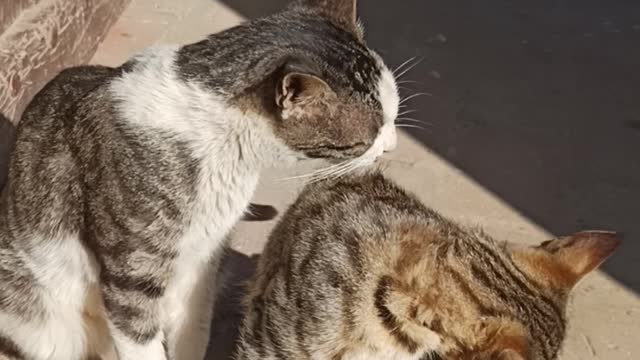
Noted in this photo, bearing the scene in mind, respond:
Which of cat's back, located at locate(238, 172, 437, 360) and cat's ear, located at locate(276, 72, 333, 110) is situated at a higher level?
cat's ear, located at locate(276, 72, 333, 110)

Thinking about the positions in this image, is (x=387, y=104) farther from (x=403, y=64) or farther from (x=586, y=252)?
(x=403, y=64)

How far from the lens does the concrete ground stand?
4.01 metres

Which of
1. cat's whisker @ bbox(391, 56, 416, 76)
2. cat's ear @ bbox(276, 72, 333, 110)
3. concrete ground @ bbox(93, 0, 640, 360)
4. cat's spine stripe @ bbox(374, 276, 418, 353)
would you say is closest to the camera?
cat's ear @ bbox(276, 72, 333, 110)

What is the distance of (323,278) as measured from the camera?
307 centimetres

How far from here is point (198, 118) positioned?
3.03m

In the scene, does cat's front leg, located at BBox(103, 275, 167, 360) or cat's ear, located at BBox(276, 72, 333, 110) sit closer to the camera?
cat's ear, located at BBox(276, 72, 333, 110)

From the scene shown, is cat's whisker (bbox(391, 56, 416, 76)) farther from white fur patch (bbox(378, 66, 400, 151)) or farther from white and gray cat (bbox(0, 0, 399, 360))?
white fur patch (bbox(378, 66, 400, 151))

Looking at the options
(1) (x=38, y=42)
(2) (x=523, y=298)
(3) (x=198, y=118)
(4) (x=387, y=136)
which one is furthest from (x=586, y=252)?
(1) (x=38, y=42)

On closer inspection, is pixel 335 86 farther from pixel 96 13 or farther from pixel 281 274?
pixel 96 13

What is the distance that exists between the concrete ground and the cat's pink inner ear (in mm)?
555

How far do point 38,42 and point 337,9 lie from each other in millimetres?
1599

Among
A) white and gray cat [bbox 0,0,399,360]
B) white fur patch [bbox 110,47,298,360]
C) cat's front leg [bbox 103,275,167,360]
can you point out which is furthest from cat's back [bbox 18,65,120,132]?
cat's front leg [bbox 103,275,167,360]

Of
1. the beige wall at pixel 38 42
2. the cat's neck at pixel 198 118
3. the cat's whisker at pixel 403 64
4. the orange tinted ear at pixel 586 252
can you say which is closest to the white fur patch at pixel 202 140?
the cat's neck at pixel 198 118

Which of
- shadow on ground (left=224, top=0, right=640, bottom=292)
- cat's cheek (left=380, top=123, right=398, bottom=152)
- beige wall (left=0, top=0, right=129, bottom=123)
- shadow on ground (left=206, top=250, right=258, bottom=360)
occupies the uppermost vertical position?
cat's cheek (left=380, top=123, right=398, bottom=152)
